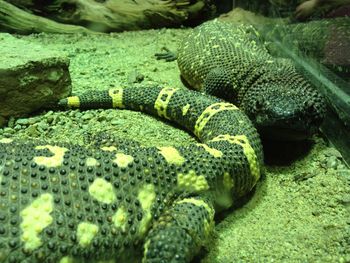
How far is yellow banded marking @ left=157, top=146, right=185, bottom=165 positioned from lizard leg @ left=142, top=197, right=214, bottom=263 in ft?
0.55

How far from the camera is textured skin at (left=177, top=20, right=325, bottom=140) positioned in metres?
2.31

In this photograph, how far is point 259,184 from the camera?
2.20 metres

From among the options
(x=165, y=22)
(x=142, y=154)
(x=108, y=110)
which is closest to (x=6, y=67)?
(x=108, y=110)

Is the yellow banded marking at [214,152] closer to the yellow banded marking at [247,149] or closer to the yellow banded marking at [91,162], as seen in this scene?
the yellow banded marking at [247,149]

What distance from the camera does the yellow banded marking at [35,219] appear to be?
4.26ft

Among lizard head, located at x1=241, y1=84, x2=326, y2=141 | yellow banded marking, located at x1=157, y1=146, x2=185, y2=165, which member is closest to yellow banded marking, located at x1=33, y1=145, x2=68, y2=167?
yellow banded marking, located at x1=157, y1=146, x2=185, y2=165

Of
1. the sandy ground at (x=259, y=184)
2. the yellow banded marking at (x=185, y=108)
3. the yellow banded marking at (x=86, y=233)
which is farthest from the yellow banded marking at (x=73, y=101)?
the yellow banded marking at (x=86, y=233)

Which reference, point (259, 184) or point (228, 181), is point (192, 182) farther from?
point (259, 184)

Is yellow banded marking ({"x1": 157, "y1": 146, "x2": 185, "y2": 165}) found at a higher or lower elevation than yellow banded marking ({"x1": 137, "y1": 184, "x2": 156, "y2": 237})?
higher

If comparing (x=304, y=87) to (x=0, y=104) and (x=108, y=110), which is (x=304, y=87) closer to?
(x=108, y=110)

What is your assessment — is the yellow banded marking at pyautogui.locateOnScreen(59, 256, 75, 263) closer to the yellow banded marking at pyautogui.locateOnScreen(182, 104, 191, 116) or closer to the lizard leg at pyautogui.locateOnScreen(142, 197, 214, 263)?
the lizard leg at pyautogui.locateOnScreen(142, 197, 214, 263)

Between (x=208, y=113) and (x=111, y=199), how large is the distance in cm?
112

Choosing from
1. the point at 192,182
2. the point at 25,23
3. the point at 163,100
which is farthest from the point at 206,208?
the point at 25,23

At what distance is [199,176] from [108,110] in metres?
1.20
